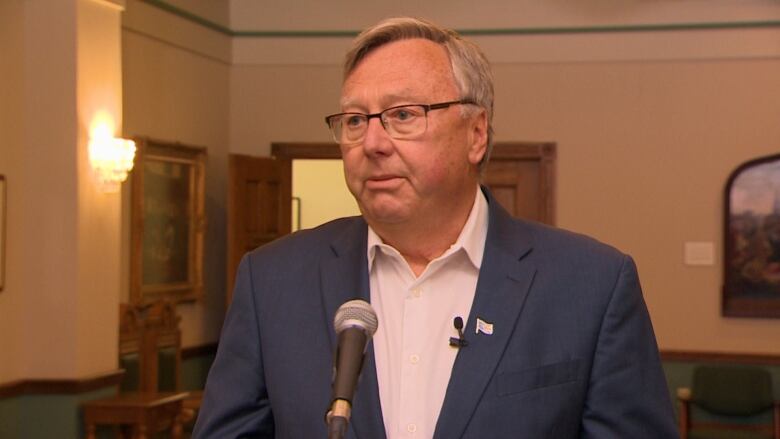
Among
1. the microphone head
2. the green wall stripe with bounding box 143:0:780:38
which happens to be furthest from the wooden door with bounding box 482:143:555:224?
the microphone head

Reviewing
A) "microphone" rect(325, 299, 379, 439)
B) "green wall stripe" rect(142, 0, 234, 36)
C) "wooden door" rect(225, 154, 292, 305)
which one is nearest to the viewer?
"microphone" rect(325, 299, 379, 439)

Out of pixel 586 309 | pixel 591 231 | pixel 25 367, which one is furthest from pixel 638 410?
pixel 591 231

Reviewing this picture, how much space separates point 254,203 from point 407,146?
7377 millimetres

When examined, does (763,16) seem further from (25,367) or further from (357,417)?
(357,417)

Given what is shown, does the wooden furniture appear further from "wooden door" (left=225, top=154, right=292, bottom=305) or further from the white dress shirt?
the white dress shirt

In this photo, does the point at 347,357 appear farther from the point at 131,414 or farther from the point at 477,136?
the point at 131,414

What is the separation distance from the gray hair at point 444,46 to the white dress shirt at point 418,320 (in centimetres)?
24

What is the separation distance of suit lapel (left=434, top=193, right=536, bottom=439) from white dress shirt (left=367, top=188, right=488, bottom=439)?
43 mm

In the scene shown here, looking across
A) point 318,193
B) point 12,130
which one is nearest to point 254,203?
point 12,130

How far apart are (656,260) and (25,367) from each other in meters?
5.03

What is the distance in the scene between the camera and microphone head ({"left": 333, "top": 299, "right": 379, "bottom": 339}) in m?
1.75

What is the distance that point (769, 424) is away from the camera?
9.58 metres

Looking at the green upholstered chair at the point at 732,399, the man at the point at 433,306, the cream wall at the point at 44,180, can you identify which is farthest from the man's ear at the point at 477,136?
the green upholstered chair at the point at 732,399

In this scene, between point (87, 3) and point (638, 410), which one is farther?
point (87, 3)
